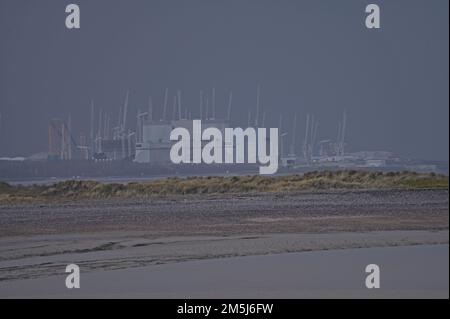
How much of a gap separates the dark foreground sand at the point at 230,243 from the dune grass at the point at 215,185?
0.11m

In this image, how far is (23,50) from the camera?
32.7ft

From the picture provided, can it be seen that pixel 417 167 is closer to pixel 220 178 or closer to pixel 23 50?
pixel 220 178

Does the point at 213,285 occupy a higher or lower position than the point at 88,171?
lower

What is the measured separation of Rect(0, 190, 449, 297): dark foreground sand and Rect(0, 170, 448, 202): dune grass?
11 cm

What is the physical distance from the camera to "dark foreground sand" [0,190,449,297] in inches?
310

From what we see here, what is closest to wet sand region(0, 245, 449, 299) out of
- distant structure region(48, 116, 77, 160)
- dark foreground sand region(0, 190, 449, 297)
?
dark foreground sand region(0, 190, 449, 297)

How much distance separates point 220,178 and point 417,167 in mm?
2551

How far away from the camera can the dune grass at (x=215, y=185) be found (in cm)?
1020

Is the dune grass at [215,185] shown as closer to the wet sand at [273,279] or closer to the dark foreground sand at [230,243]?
the dark foreground sand at [230,243]

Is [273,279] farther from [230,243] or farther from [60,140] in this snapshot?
[60,140]

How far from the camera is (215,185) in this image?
415 inches

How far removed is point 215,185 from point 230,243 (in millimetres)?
1247
